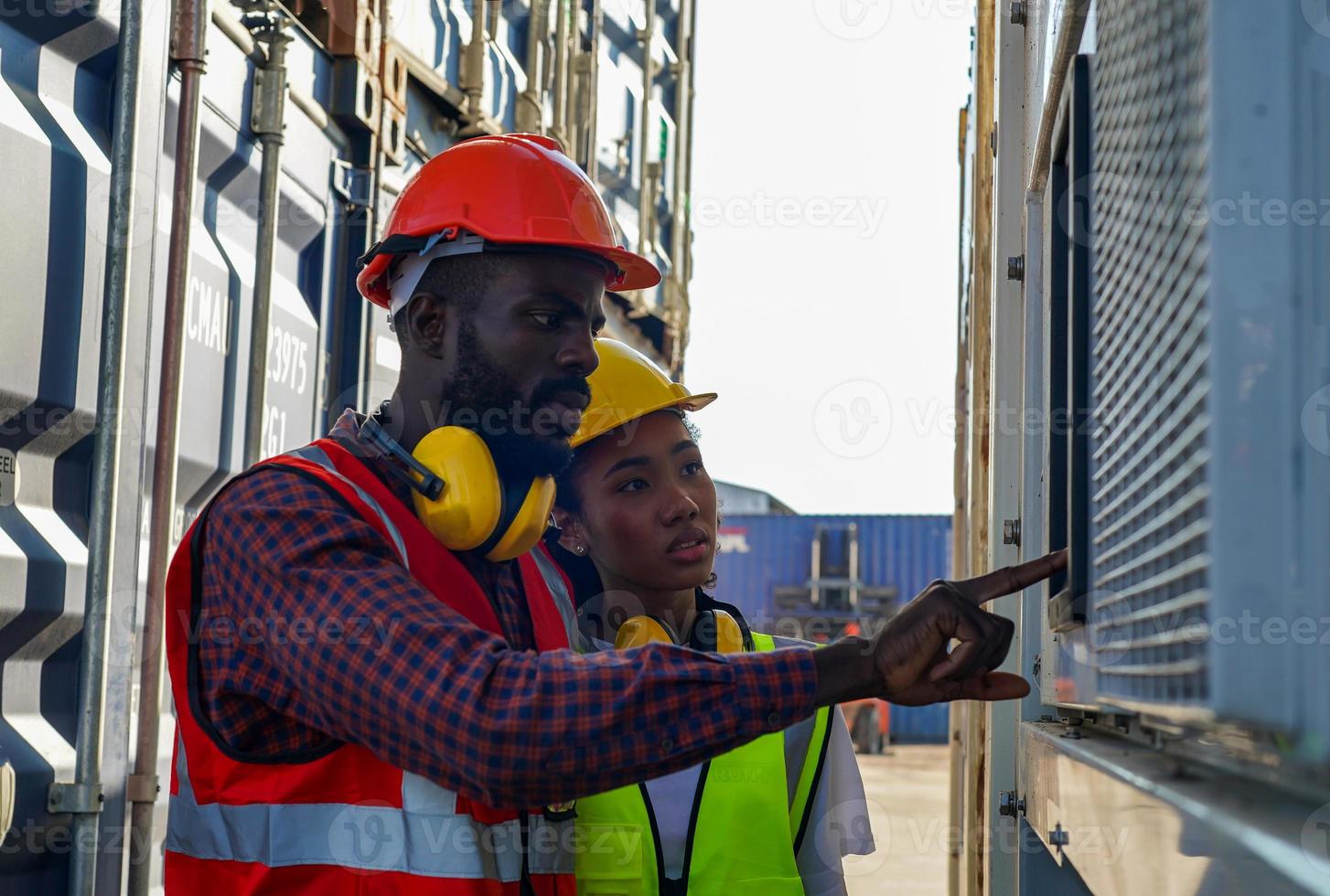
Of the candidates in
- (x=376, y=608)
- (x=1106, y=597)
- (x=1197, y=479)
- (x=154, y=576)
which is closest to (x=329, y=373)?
(x=154, y=576)

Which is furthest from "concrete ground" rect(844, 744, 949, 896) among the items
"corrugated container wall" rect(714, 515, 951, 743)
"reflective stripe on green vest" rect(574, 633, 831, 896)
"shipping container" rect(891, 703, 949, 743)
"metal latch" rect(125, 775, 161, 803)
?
"metal latch" rect(125, 775, 161, 803)

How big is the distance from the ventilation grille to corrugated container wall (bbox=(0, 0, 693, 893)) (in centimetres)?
157

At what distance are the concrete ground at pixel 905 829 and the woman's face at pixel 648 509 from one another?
4445 mm

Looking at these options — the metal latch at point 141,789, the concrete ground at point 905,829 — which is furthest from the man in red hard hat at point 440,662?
the concrete ground at point 905,829

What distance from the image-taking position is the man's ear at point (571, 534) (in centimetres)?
256

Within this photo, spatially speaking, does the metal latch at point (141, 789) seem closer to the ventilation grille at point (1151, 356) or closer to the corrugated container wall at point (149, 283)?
the corrugated container wall at point (149, 283)

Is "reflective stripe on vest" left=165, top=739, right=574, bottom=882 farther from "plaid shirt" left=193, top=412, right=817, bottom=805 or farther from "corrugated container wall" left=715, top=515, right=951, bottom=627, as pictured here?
"corrugated container wall" left=715, top=515, right=951, bottom=627

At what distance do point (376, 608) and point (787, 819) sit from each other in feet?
3.38

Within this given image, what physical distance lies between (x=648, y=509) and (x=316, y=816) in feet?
3.16

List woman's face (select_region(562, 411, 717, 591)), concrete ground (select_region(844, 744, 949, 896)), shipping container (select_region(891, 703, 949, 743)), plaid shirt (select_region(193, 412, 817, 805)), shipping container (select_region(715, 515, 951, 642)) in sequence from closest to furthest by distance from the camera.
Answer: plaid shirt (select_region(193, 412, 817, 805))
woman's face (select_region(562, 411, 717, 591))
concrete ground (select_region(844, 744, 949, 896))
shipping container (select_region(715, 515, 951, 642))
shipping container (select_region(891, 703, 949, 743))

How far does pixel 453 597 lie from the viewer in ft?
6.15

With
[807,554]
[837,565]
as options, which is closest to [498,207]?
[837,565]

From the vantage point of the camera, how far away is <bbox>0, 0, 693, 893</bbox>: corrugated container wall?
2104mm

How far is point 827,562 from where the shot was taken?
19328 millimetres
